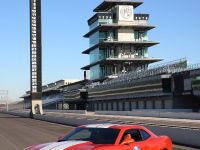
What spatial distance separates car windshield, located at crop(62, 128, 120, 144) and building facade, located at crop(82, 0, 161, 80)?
363 feet

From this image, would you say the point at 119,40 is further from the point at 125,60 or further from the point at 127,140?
the point at 127,140

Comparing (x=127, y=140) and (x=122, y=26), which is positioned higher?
(x=122, y=26)

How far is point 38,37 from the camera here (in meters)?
81.4

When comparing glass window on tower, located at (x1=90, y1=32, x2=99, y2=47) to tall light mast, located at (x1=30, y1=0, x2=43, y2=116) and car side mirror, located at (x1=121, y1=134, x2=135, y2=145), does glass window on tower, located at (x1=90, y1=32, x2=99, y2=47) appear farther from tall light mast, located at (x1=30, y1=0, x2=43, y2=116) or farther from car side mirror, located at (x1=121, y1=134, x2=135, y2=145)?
car side mirror, located at (x1=121, y1=134, x2=135, y2=145)

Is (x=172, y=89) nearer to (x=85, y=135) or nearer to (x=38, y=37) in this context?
(x=38, y=37)

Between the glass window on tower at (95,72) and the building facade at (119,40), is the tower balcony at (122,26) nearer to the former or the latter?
the building facade at (119,40)

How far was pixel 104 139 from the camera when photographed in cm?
880

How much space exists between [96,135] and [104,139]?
0.69 feet

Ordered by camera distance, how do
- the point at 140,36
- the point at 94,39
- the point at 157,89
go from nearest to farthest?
the point at 157,89, the point at 140,36, the point at 94,39

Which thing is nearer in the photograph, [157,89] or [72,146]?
[72,146]

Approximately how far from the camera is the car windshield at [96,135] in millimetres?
8758

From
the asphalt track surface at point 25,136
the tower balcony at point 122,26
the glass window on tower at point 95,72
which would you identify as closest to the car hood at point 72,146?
the asphalt track surface at point 25,136

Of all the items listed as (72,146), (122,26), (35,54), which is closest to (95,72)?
Result: (122,26)

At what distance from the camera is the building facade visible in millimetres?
Result: 122250
